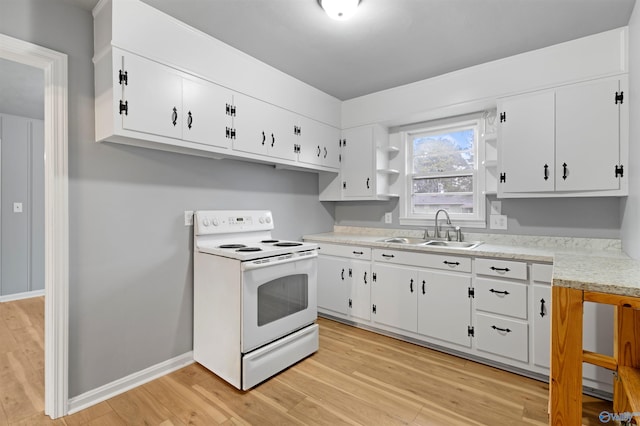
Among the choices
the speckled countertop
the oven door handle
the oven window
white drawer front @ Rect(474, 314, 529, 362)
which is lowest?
white drawer front @ Rect(474, 314, 529, 362)

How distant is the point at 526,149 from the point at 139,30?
9.40ft

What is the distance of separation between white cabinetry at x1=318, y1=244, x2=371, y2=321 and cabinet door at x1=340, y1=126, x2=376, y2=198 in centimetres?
70

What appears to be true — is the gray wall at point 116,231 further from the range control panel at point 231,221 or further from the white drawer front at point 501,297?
the white drawer front at point 501,297

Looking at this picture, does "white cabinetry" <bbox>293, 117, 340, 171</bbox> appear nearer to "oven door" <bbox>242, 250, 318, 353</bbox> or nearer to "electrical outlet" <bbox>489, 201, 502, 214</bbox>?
"oven door" <bbox>242, 250, 318, 353</bbox>

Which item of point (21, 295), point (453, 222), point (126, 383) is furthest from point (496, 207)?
point (21, 295)

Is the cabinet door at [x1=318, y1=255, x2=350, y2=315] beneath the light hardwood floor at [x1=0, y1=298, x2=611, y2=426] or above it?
above

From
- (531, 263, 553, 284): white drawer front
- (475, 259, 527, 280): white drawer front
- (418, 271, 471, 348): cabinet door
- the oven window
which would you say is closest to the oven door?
the oven window

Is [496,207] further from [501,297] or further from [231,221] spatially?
[231,221]

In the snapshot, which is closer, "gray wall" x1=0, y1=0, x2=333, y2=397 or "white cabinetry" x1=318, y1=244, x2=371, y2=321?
"gray wall" x1=0, y1=0, x2=333, y2=397

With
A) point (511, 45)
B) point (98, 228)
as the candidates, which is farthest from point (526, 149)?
point (98, 228)

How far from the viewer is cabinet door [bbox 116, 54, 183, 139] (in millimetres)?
1816

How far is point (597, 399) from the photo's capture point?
1962mm

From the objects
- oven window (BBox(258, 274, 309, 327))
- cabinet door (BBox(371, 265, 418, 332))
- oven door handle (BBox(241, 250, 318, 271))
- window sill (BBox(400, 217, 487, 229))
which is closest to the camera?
oven door handle (BBox(241, 250, 318, 271))

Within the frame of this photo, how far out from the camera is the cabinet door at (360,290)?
117 inches
